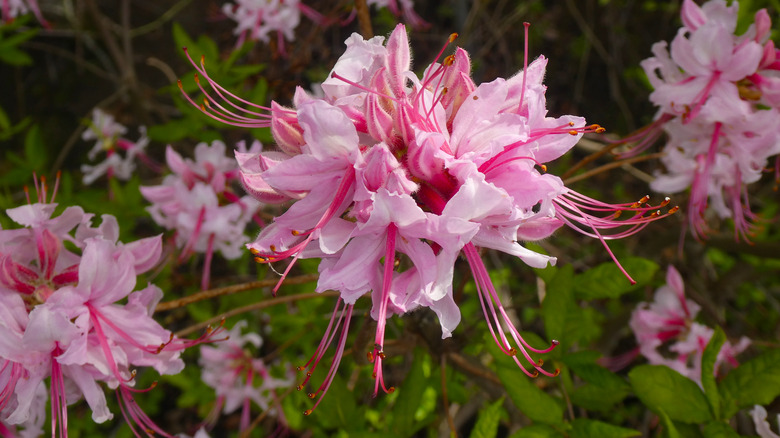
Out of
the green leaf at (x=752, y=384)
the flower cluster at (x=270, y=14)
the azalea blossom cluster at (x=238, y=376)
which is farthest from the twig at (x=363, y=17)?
the flower cluster at (x=270, y=14)

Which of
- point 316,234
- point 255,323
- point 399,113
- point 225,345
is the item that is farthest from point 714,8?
point 255,323

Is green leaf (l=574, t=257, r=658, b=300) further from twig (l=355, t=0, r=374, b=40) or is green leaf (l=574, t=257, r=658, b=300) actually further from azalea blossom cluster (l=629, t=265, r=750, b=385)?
twig (l=355, t=0, r=374, b=40)

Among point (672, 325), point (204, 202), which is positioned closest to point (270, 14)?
point (204, 202)

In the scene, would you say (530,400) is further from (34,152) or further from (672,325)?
(34,152)

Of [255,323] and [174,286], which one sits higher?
[174,286]

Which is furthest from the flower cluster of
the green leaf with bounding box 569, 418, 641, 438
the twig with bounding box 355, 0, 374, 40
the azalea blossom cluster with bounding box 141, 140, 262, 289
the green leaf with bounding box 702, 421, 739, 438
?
the green leaf with bounding box 702, 421, 739, 438

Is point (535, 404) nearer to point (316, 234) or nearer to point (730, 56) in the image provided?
point (316, 234)
